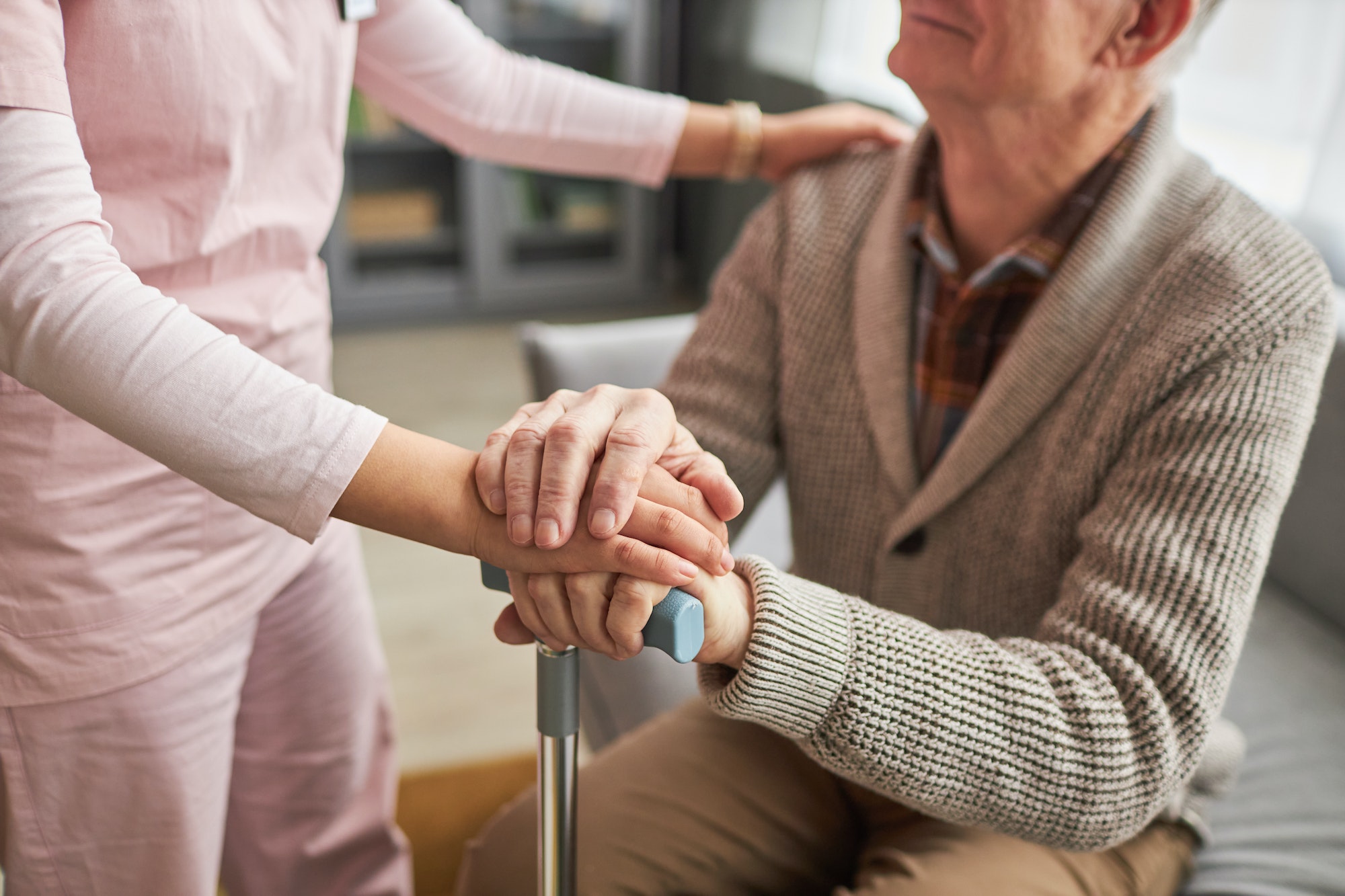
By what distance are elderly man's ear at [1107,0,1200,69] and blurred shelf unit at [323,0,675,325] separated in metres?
3.01

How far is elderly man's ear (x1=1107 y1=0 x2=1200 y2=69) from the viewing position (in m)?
0.93

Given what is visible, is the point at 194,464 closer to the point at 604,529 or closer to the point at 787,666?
the point at 604,529

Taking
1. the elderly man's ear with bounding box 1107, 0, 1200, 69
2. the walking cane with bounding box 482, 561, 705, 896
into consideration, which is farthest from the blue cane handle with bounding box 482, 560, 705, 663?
the elderly man's ear with bounding box 1107, 0, 1200, 69

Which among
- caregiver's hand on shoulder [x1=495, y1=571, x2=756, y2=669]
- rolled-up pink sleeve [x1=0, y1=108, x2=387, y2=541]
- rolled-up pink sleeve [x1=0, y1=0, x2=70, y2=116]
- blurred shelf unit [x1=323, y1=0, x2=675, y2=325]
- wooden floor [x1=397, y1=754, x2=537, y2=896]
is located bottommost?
wooden floor [x1=397, y1=754, x2=537, y2=896]

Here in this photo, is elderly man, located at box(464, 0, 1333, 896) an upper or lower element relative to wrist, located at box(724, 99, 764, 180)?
lower

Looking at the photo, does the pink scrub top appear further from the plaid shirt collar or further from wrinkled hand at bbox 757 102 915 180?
the plaid shirt collar

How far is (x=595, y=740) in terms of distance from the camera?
1437 millimetres

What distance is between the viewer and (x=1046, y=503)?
0.97m

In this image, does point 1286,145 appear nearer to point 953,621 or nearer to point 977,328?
point 977,328

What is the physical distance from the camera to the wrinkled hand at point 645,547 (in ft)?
2.40

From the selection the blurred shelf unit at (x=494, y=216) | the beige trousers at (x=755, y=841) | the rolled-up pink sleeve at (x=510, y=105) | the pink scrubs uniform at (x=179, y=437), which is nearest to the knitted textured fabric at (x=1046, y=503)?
the beige trousers at (x=755, y=841)

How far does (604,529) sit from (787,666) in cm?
18

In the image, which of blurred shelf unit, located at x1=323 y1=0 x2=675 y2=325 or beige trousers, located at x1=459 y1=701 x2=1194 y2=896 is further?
blurred shelf unit, located at x1=323 y1=0 x2=675 y2=325

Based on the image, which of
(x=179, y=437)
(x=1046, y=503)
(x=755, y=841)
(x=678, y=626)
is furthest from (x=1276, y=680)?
(x=179, y=437)
